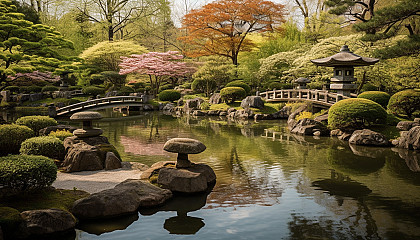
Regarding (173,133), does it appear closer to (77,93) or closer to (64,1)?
(77,93)

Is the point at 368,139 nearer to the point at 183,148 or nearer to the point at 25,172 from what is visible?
the point at 183,148

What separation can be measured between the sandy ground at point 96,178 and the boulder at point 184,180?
3.67ft

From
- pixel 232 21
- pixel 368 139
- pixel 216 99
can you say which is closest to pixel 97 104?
pixel 216 99

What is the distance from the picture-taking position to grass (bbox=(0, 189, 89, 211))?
22.0 feet

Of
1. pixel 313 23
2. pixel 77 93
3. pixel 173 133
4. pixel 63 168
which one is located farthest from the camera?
pixel 77 93

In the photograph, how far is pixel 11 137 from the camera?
10930 millimetres

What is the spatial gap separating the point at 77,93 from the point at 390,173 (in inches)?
1325

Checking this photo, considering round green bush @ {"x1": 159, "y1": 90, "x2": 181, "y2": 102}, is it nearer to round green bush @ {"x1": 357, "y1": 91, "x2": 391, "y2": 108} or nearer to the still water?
the still water

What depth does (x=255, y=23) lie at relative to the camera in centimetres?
3431

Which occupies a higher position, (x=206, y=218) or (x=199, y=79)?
(x=199, y=79)

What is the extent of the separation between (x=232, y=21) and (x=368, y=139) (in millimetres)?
23156

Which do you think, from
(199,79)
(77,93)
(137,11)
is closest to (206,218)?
(199,79)

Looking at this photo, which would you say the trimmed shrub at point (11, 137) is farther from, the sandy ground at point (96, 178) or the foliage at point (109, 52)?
the foliage at point (109, 52)

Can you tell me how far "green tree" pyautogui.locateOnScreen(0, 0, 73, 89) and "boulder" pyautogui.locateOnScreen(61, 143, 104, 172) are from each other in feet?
19.9
